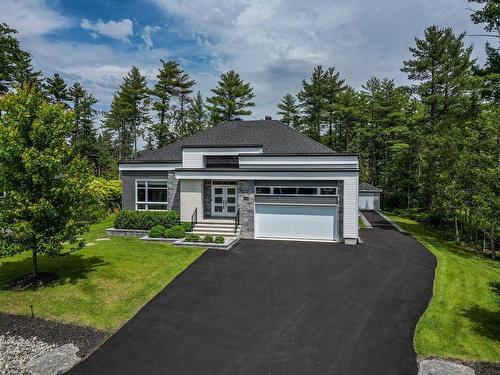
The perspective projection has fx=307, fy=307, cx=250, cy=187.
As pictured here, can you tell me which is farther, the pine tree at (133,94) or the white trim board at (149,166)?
the pine tree at (133,94)

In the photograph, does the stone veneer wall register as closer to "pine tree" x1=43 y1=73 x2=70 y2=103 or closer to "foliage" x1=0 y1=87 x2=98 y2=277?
"foliage" x1=0 y1=87 x2=98 y2=277

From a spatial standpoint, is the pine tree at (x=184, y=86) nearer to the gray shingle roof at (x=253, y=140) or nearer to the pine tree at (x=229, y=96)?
the pine tree at (x=229, y=96)

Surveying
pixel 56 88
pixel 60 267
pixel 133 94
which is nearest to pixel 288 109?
pixel 133 94

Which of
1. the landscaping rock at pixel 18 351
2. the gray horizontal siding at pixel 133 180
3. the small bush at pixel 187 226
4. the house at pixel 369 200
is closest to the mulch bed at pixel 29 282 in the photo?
the landscaping rock at pixel 18 351

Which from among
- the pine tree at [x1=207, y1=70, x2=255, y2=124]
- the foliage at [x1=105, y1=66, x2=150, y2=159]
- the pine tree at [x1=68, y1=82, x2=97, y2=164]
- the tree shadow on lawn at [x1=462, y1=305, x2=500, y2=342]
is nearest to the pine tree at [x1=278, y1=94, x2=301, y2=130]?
the pine tree at [x1=207, y1=70, x2=255, y2=124]

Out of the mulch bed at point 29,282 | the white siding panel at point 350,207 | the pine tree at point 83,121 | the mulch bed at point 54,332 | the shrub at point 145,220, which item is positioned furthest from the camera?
the pine tree at point 83,121

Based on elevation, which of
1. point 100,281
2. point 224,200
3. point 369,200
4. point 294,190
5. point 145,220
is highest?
point 294,190

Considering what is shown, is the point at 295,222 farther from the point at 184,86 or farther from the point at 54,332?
the point at 184,86

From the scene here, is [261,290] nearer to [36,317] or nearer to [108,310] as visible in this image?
[108,310]
